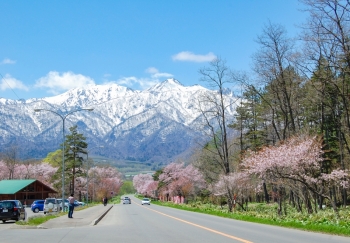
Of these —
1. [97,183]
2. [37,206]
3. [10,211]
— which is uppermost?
[97,183]

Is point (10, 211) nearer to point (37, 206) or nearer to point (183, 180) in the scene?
point (37, 206)

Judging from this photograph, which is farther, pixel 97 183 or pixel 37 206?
pixel 97 183

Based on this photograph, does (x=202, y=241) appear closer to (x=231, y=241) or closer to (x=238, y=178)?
(x=231, y=241)

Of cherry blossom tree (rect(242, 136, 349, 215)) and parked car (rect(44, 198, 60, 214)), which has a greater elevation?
cherry blossom tree (rect(242, 136, 349, 215))

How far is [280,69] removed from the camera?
32.7 meters

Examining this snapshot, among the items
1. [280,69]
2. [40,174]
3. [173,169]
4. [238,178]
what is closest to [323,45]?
[280,69]

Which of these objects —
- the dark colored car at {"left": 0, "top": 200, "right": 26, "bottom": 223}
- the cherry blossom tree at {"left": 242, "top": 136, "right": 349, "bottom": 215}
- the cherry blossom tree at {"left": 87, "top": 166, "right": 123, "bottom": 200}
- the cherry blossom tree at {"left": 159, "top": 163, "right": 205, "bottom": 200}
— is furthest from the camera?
the cherry blossom tree at {"left": 87, "top": 166, "right": 123, "bottom": 200}

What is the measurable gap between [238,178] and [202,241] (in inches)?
1073

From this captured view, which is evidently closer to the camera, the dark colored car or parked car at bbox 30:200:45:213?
the dark colored car

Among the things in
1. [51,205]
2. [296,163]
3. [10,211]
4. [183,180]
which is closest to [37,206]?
[51,205]

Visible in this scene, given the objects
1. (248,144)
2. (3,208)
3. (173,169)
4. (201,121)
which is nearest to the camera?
(3,208)

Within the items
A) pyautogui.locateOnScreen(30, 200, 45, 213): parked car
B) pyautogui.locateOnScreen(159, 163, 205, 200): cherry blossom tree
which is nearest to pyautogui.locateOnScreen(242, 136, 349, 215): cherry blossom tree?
pyautogui.locateOnScreen(30, 200, 45, 213): parked car

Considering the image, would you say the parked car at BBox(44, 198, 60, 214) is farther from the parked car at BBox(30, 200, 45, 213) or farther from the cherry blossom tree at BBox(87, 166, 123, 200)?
the cherry blossom tree at BBox(87, 166, 123, 200)

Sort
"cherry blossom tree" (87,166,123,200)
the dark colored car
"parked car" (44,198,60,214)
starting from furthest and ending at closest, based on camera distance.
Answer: "cherry blossom tree" (87,166,123,200)
"parked car" (44,198,60,214)
the dark colored car
